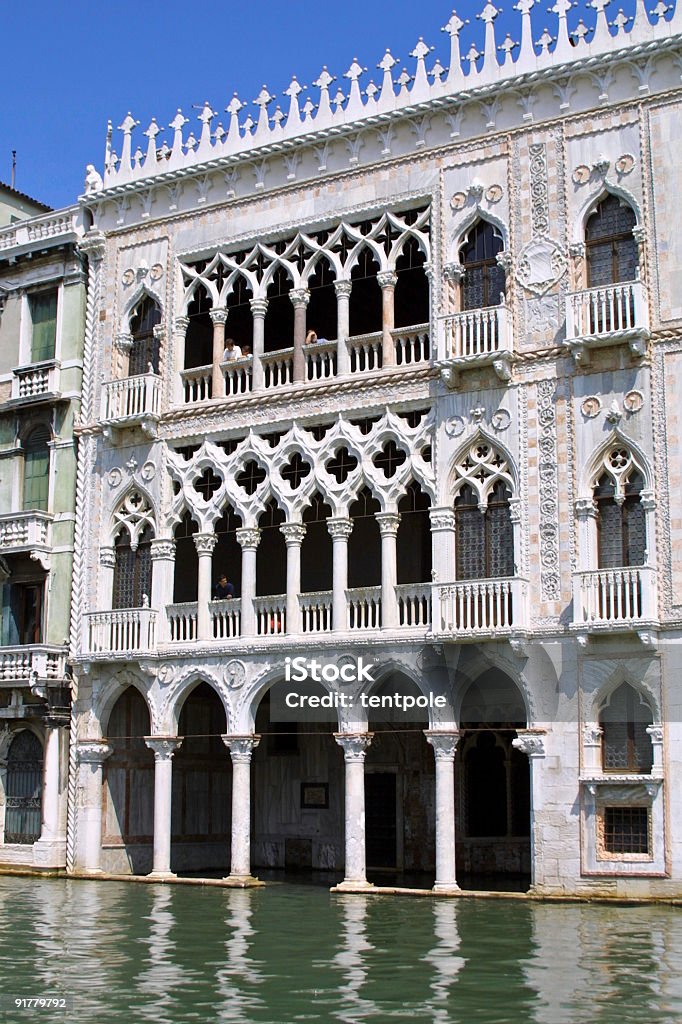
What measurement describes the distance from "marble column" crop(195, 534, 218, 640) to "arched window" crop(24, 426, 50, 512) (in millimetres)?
4633

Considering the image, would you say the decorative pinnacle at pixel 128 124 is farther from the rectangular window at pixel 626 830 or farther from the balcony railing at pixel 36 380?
the rectangular window at pixel 626 830

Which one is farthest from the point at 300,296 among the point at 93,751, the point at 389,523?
the point at 93,751

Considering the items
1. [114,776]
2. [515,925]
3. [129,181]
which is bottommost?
[515,925]

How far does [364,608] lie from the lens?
24375 millimetres

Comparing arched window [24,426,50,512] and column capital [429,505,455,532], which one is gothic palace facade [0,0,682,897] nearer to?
column capital [429,505,455,532]

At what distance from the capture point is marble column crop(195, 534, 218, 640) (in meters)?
26.0

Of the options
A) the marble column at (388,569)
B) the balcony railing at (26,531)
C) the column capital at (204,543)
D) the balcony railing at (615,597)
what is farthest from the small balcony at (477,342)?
the balcony railing at (26,531)

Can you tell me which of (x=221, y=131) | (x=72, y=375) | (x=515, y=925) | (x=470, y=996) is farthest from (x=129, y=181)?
(x=470, y=996)

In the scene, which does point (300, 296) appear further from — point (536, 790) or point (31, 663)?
point (536, 790)

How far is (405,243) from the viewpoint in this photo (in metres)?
25.3

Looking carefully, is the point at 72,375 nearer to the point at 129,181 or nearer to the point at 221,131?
the point at 129,181

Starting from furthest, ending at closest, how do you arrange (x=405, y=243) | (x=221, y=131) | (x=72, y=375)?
(x=72, y=375)
(x=221, y=131)
(x=405, y=243)

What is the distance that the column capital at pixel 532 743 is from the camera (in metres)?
21.9

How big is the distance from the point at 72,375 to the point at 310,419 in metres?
6.43
